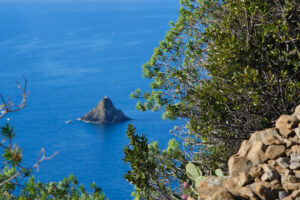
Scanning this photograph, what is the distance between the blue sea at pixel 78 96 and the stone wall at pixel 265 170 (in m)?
66.8

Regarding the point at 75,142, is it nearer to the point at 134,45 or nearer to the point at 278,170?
the point at 134,45

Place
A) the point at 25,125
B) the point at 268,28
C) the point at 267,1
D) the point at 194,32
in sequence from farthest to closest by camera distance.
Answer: the point at 25,125, the point at 194,32, the point at 267,1, the point at 268,28

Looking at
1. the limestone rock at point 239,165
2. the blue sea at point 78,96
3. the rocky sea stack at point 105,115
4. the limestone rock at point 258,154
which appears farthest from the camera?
the rocky sea stack at point 105,115

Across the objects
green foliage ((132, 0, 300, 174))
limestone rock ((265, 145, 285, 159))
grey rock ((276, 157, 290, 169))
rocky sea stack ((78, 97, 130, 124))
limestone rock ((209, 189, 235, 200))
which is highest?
rocky sea stack ((78, 97, 130, 124))

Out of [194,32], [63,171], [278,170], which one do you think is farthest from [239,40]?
[63,171]

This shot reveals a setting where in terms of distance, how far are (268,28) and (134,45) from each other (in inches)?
6215

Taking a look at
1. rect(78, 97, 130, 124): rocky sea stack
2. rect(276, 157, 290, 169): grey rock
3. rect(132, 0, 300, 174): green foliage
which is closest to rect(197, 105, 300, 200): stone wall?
rect(276, 157, 290, 169): grey rock

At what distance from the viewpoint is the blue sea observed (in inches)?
3514

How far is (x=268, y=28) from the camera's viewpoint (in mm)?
12398

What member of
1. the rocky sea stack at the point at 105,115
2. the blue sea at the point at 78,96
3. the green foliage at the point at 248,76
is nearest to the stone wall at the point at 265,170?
the green foliage at the point at 248,76

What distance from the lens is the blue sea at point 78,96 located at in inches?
3514

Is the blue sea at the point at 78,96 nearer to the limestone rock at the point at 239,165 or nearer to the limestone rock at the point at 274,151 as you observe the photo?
the limestone rock at the point at 239,165

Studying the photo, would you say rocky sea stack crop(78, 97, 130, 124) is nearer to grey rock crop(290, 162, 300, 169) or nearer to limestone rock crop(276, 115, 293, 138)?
limestone rock crop(276, 115, 293, 138)

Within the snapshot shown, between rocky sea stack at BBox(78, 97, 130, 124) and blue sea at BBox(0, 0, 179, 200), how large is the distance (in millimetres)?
1725
